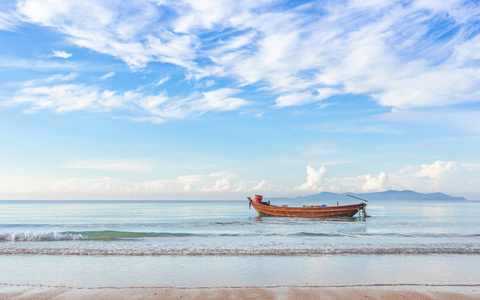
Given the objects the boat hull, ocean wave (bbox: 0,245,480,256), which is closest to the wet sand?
ocean wave (bbox: 0,245,480,256)

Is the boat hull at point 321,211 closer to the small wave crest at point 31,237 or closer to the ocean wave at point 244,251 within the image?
the ocean wave at point 244,251

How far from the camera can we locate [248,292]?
8648 mm

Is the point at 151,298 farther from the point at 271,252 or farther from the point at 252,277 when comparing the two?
the point at 271,252

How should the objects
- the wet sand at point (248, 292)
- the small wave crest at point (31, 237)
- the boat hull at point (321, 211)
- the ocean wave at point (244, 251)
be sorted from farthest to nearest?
the boat hull at point (321, 211), the small wave crest at point (31, 237), the ocean wave at point (244, 251), the wet sand at point (248, 292)

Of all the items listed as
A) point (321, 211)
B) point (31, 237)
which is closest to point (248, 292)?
point (31, 237)

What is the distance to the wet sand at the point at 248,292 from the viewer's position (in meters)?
8.33

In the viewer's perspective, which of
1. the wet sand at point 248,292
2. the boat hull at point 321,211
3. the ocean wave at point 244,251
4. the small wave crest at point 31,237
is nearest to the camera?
the wet sand at point 248,292

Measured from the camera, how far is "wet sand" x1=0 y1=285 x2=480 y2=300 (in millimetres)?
8328

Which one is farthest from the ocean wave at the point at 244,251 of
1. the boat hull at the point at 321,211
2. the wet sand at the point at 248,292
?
the boat hull at the point at 321,211

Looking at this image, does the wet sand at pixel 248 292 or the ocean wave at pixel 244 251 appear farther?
the ocean wave at pixel 244 251

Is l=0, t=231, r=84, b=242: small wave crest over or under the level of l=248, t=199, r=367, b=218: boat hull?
under

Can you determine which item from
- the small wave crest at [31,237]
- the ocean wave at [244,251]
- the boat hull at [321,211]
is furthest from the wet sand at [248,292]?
the boat hull at [321,211]

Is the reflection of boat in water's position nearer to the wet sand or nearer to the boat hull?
the boat hull

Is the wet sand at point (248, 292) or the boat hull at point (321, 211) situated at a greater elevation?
the boat hull at point (321, 211)
